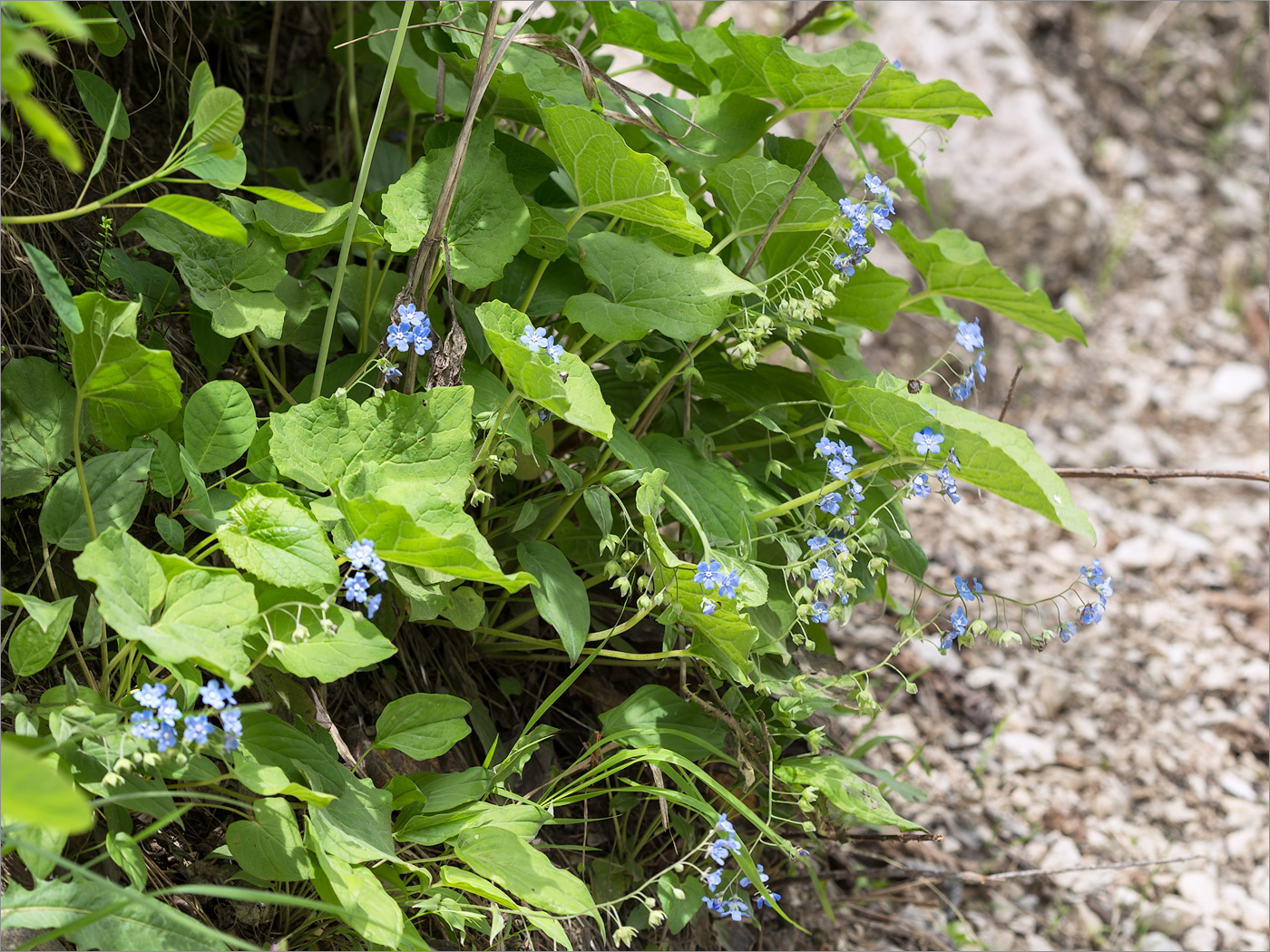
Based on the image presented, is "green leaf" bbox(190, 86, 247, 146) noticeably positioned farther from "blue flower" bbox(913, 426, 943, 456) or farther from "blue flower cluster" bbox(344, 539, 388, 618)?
"blue flower" bbox(913, 426, 943, 456)

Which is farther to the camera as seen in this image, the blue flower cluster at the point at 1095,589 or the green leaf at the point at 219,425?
the blue flower cluster at the point at 1095,589

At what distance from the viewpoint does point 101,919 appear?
0.83 metres

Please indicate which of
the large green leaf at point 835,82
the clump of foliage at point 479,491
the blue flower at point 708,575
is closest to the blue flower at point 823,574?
the clump of foliage at point 479,491

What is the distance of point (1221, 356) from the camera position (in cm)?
319

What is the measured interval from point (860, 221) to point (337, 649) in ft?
2.56

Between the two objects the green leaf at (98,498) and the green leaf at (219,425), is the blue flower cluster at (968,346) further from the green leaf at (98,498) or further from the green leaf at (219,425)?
the green leaf at (98,498)

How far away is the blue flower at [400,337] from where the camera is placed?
3.45 ft

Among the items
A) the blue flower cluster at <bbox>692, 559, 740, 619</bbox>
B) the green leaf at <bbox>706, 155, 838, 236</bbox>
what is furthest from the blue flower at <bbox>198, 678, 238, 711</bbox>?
the green leaf at <bbox>706, 155, 838, 236</bbox>

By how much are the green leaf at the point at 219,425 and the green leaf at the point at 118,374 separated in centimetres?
3

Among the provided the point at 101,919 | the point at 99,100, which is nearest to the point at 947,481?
the point at 101,919

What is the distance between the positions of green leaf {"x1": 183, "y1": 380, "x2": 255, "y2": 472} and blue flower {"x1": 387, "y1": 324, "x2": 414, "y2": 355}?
16 cm

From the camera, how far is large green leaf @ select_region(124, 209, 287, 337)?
1.09 m

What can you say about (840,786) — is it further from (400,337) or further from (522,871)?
(400,337)

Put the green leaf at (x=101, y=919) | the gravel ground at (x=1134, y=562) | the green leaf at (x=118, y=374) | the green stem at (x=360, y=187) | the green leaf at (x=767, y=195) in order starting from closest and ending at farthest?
the green leaf at (x=101, y=919)
the green leaf at (x=118, y=374)
the green stem at (x=360, y=187)
the green leaf at (x=767, y=195)
the gravel ground at (x=1134, y=562)
